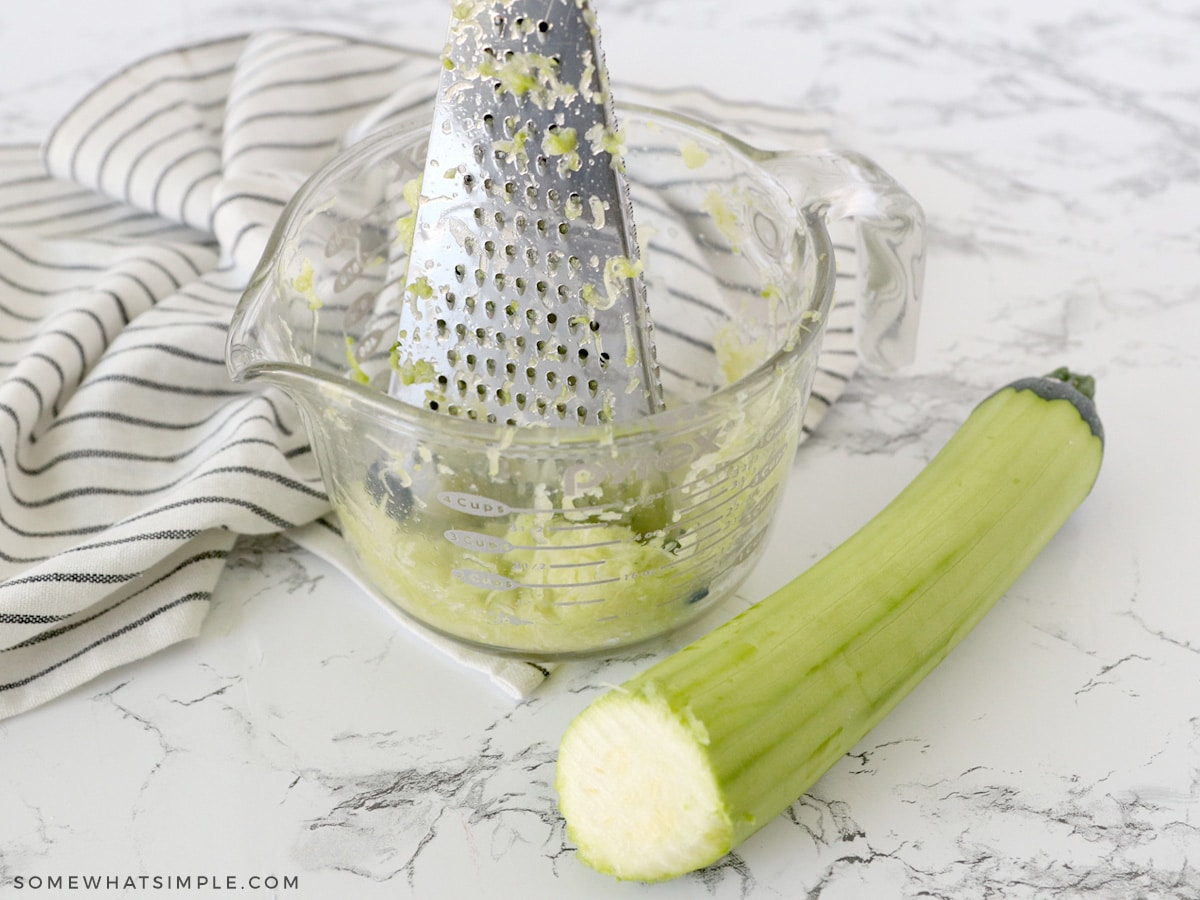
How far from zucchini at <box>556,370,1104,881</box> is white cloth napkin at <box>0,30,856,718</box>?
0.50 ft

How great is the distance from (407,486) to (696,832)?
10.3 inches

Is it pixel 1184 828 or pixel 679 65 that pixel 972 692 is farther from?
pixel 679 65

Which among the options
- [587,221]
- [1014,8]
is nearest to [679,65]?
[1014,8]

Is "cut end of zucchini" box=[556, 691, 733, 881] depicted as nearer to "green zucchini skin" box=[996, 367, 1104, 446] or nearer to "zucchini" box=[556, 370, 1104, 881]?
"zucchini" box=[556, 370, 1104, 881]

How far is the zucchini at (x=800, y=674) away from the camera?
0.64 meters

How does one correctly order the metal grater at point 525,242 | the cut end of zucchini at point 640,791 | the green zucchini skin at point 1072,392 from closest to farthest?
the cut end of zucchini at point 640,791 < the metal grater at point 525,242 < the green zucchini skin at point 1072,392

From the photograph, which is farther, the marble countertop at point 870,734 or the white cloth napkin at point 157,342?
the white cloth napkin at point 157,342

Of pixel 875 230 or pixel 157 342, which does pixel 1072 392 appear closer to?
pixel 875 230

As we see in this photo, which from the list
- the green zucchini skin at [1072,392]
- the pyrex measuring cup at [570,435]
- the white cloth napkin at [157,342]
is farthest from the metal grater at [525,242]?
the green zucchini skin at [1072,392]

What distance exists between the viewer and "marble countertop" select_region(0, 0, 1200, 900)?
697 millimetres

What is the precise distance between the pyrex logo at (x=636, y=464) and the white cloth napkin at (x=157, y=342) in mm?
163

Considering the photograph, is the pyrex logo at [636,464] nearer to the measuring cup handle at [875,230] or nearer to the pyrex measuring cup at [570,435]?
the pyrex measuring cup at [570,435]

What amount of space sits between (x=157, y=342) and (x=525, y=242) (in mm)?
379

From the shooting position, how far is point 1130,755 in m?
0.76
